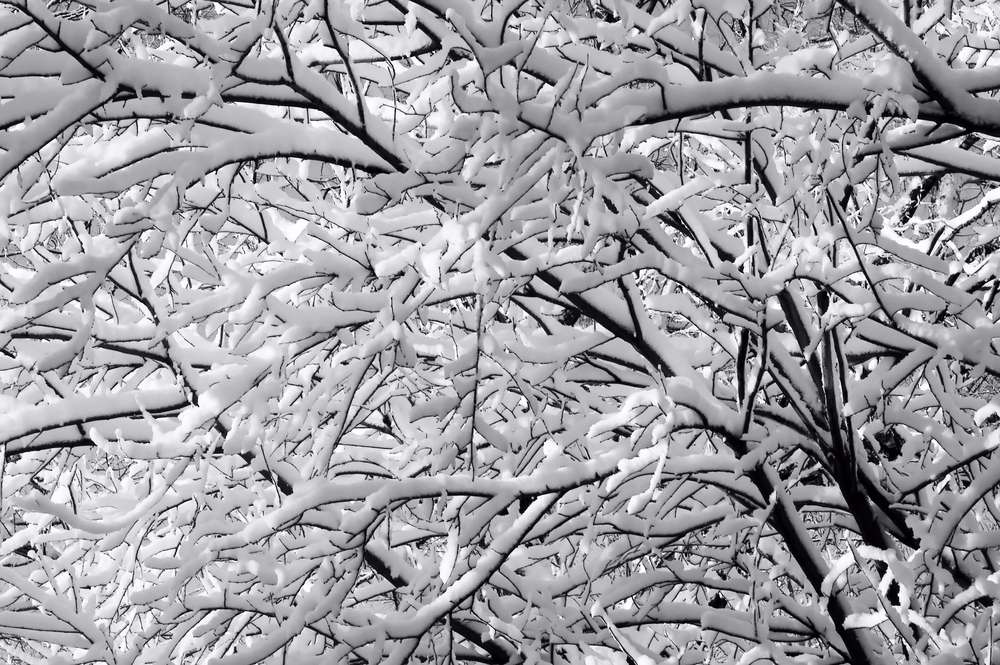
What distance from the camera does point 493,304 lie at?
317 cm

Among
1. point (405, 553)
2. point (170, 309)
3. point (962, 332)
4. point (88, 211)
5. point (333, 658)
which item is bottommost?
point (333, 658)

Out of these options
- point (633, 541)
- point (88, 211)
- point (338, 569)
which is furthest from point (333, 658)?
point (88, 211)

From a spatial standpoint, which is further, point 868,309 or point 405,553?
point 405,553

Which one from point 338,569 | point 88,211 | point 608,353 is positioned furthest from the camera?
point 608,353

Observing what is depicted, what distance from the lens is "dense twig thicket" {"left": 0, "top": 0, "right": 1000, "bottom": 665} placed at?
2.26 metres

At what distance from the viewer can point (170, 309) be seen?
3.61 meters

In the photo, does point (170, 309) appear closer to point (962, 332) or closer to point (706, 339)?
point (706, 339)

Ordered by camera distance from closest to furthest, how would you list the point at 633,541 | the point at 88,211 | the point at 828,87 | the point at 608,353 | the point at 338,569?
1. the point at 828,87
2. the point at 338,569
3. the point at 88,211
4. the point at 608,353
5. the point at 633,541

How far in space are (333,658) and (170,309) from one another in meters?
1.43

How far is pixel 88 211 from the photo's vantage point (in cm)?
342

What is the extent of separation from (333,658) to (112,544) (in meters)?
0.84

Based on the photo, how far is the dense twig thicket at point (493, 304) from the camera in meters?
2.26

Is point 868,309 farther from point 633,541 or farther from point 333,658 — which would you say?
point 333,658

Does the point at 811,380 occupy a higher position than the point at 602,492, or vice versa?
the point at 811,380
